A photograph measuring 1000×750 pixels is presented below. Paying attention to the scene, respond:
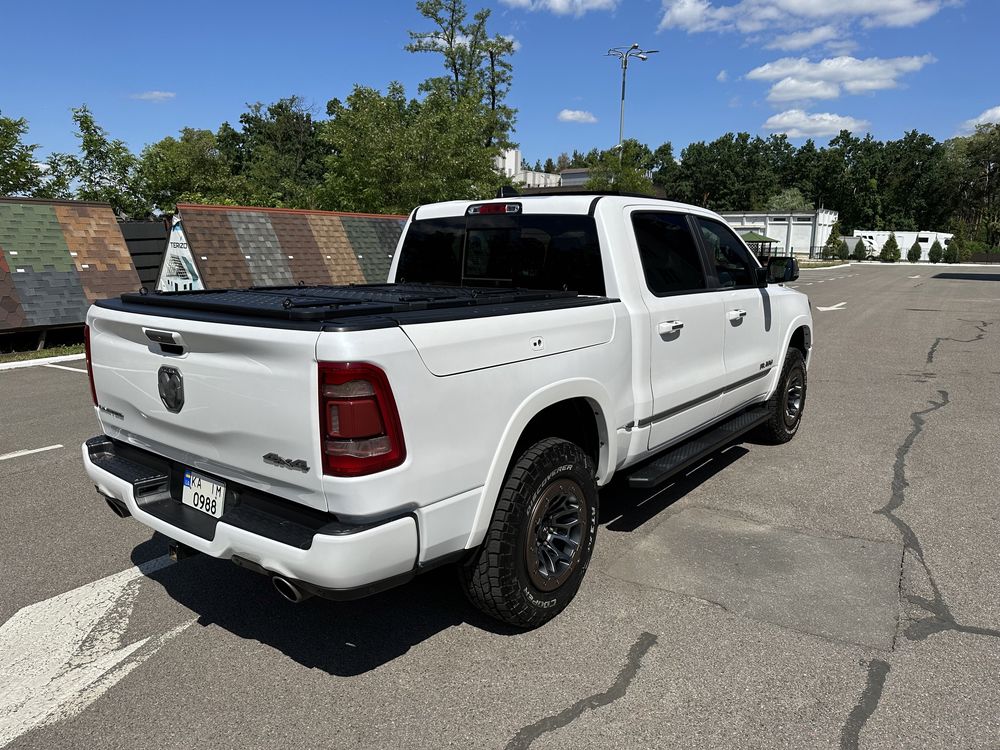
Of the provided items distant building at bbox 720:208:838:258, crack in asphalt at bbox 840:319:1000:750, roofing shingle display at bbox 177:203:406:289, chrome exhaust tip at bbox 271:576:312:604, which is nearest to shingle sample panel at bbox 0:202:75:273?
roofing shingle display at bbox 177:203:406:289

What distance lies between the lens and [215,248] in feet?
41.5

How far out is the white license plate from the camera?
280cm

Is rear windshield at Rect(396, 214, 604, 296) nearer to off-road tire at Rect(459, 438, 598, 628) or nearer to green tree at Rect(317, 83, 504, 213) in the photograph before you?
off-road tire at Rect(459, 438, 598, 628)

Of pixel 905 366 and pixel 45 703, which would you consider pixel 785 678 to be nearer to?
pixel 45 703

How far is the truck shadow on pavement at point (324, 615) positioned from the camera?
3.06 m

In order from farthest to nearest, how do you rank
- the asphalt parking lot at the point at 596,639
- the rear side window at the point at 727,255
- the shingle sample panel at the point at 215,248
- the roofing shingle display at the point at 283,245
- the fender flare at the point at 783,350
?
the roofing shingle display at the point at 283,245
the shingle sample panel at the point at 215,248
the fender flare at the point at 783,350
the rear side window at the point at 727,255
the asphalt parking lot at the point at 596,639

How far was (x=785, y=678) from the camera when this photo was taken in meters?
2.82

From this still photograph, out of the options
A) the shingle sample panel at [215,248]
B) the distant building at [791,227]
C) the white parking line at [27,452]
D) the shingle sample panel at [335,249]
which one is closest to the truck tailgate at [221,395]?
the white parking line at [27,452]

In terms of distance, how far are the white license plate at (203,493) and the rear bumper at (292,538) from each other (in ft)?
0.10

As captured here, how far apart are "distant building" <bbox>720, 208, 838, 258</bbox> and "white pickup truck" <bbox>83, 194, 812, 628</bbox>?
243ft

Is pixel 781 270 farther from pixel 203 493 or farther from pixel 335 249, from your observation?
pixel 335 249

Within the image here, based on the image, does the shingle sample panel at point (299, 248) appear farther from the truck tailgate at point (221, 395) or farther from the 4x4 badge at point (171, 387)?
the 4x4 badge at point (171, 387)

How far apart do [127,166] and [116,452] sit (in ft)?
104

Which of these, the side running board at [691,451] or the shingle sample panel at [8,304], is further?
the shingle sample panel at [8,304]
